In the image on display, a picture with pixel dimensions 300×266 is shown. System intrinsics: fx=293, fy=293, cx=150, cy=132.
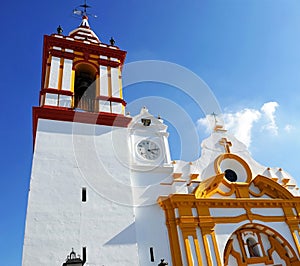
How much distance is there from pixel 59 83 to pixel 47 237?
213 inches

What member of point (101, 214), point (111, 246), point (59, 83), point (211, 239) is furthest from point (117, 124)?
point (211, 239)

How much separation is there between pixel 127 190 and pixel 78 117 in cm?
297

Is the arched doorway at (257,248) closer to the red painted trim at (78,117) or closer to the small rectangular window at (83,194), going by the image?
the small rectangular window at (83,194)

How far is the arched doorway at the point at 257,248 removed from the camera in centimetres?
923

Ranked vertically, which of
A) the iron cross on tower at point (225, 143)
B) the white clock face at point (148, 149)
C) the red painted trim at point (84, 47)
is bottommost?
the white clock face at point (148, 149)

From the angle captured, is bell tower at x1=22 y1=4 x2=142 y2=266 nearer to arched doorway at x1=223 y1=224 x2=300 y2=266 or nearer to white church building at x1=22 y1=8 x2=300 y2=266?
white church building at x1=22 y1=8 x2=300 y2=266

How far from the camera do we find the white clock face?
10391 mm

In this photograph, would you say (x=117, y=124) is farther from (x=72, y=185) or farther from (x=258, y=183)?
(x=258, y=183)

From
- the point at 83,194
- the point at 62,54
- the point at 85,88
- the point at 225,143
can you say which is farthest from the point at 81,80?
the point at 225,143

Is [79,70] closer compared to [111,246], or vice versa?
[111,246]

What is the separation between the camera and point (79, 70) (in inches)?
463

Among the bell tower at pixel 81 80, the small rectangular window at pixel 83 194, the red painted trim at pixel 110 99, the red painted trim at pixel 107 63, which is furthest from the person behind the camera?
the red painted trim at pixel 107 63

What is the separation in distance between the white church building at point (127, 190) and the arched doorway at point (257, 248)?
3cm

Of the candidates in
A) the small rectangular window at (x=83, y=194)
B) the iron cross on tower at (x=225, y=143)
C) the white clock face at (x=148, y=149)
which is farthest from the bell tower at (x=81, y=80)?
the iron cross on tower at (x=225, y=143)
